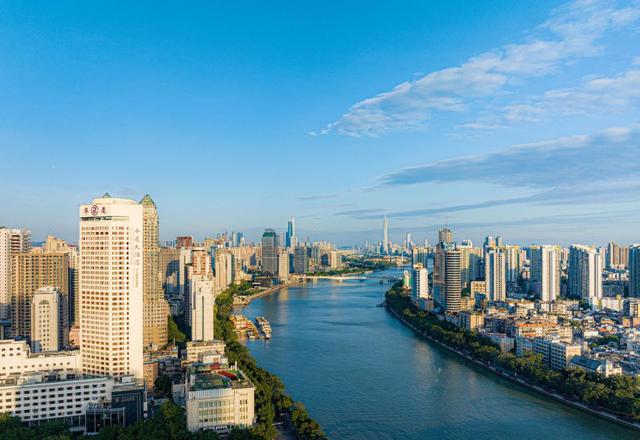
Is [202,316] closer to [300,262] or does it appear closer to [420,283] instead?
[420,283]

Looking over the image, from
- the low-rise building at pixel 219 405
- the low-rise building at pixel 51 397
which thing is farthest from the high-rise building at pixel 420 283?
the low-rise building at pixel 51 397

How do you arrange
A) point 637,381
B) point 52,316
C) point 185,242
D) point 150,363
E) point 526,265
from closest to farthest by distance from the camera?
point 637,381
point 150,363
point 52,316
point 185,242
point 526,265

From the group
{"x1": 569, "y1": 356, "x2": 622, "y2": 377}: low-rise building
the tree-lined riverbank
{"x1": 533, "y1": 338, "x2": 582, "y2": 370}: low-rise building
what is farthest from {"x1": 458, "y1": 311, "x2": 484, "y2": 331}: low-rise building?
{"x1": 569, "y1": 356, "x2": 622, "y2": 377}: low-rise building

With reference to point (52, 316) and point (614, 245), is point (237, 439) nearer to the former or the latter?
point (52, 316)

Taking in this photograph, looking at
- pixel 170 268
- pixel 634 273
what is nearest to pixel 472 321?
pixel 634 273

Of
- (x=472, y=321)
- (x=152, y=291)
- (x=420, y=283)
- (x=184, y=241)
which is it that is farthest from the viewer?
(x=184, y=241)

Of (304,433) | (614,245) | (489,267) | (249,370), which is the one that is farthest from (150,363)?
(614,245)
